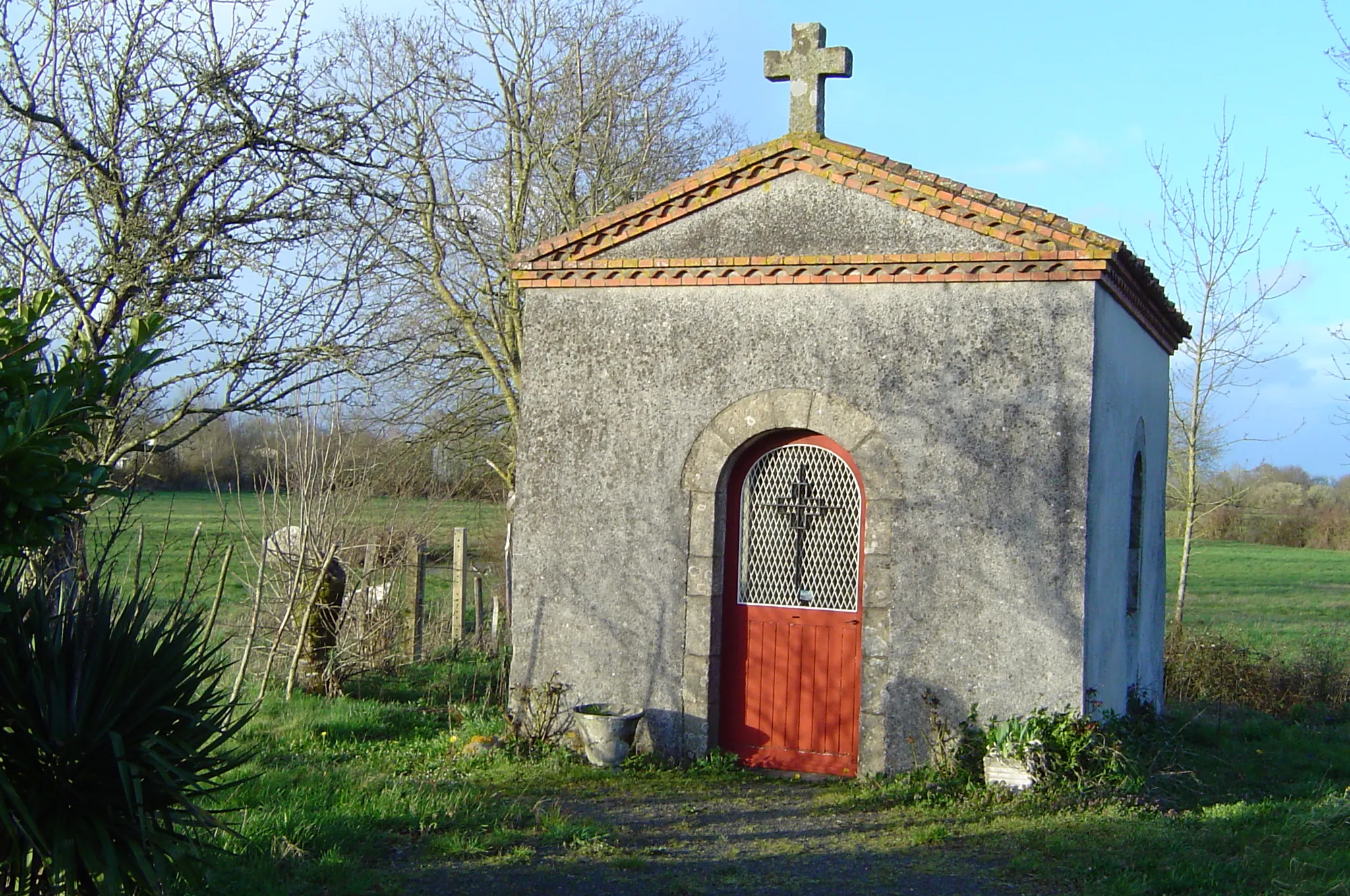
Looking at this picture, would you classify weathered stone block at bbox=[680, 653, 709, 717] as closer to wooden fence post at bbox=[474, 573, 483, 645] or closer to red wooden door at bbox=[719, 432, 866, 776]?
red wooden door at bbox=[719, 432, 866, 776]

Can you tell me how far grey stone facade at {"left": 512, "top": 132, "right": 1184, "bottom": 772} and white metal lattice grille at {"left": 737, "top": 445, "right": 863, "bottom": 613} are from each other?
0.28 meters

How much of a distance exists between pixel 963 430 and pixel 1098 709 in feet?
7.67

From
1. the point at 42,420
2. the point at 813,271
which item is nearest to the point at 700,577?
the point at 813,271

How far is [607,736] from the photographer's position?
28.4ft

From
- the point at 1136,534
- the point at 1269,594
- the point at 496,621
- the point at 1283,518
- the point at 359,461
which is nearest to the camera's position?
the point at 1136,534

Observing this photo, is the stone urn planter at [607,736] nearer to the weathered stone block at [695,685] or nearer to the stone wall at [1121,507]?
the weathered stone block at [695,685]

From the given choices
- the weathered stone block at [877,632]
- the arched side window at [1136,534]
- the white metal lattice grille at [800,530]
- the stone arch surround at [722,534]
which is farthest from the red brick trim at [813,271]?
the arched side window at [1136,534]

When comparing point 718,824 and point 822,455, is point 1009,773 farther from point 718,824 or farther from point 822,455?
point 822,455

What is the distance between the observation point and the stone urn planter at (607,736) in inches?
341

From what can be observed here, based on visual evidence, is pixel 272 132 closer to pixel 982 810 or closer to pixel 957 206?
pixel 957 206

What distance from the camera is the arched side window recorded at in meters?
10.1

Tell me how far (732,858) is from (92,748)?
3.69 meters

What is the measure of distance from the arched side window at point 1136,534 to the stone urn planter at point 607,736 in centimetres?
456

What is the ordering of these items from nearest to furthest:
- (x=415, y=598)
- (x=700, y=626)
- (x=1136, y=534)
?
(x=700, y=626), (x=1136, y=534), (x=415, y=598)
